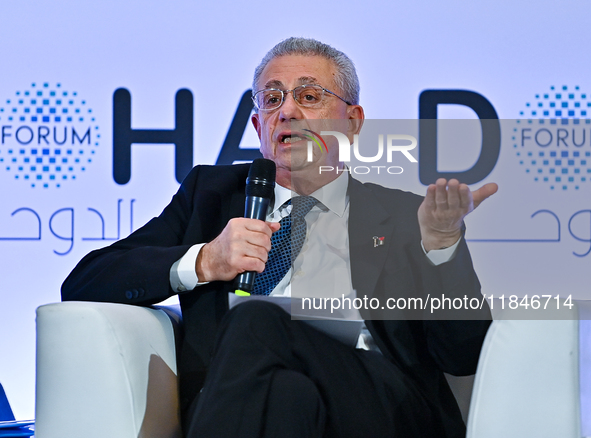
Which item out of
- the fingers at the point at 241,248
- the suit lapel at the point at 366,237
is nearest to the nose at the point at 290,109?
the suit lapel at the point at 366,237

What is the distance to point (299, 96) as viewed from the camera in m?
1.72

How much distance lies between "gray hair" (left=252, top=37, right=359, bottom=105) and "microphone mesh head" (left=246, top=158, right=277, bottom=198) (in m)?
0.47

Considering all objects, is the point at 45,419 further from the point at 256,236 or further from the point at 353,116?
the point at 353,116

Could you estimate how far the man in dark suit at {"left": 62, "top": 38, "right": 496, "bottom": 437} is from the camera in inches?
43.4

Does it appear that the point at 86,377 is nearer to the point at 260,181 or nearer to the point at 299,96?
the point at 260,181

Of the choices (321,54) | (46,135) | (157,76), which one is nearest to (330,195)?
(321,54)

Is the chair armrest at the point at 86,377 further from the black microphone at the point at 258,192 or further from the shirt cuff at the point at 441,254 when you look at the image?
the shirt cuff at the point at 441,254

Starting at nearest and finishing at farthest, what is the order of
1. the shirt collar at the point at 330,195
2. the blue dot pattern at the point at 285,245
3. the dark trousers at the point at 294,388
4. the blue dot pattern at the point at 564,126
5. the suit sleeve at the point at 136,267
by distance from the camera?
1. the dark trousers at the point at 294,388
2. the suit sleeve at the point at 136,267
3. the blue dot pattern at the point at 285,245
4. the shirt collar at the point at 330,195
5. the blue dot pattern at the point at 564,126

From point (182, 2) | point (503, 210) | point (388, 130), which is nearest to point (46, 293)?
point (182, 2)

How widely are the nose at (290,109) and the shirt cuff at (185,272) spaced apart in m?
0.45

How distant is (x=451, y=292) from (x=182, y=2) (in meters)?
2.04

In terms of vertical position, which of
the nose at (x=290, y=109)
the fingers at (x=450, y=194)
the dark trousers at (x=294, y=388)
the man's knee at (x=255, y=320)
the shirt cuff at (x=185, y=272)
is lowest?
the dark trousers at (x=294, y=388)

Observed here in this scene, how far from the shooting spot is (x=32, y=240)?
277 centimetres

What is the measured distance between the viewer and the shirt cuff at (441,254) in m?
1.29
